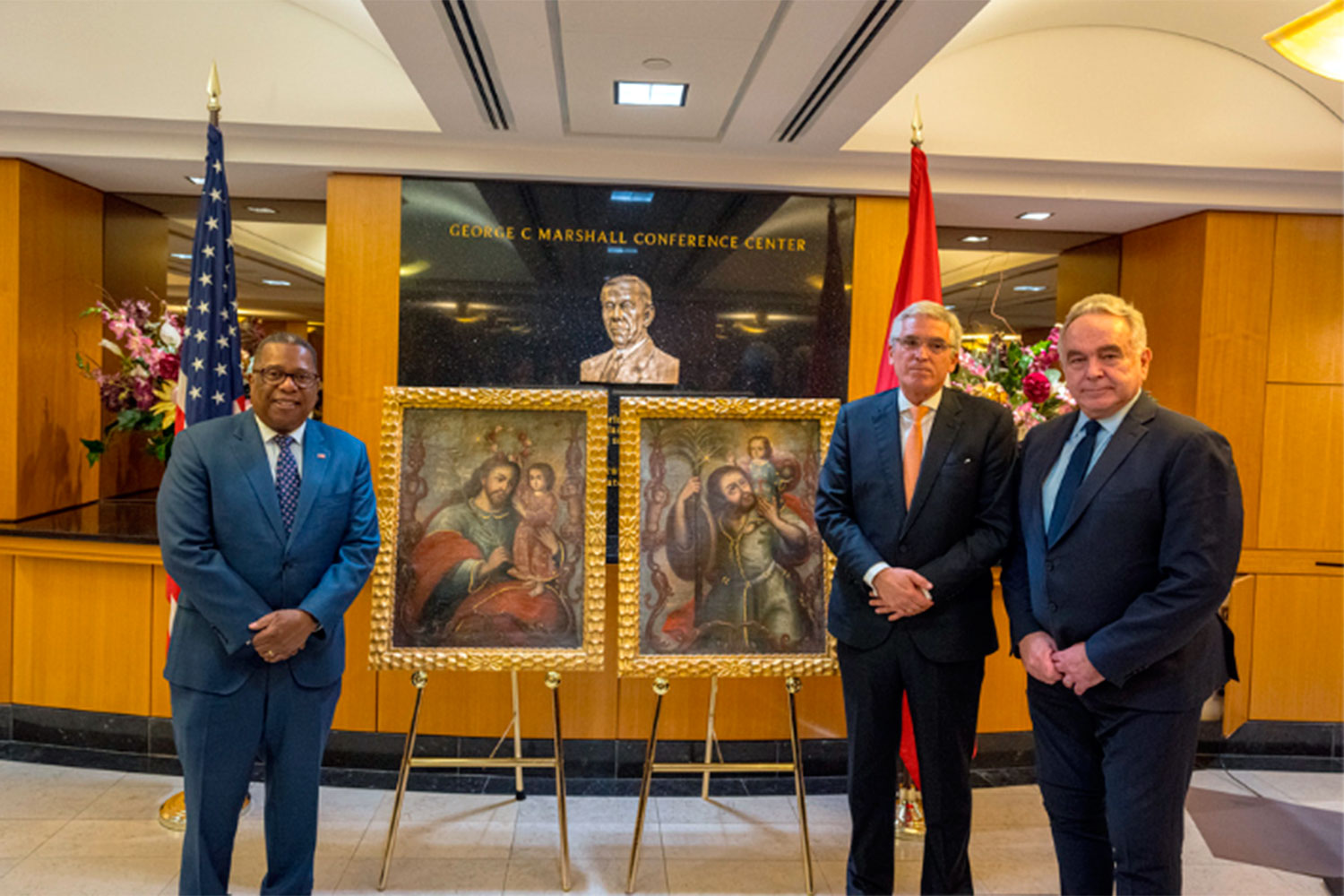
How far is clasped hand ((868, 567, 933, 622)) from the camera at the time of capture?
2.71 metres

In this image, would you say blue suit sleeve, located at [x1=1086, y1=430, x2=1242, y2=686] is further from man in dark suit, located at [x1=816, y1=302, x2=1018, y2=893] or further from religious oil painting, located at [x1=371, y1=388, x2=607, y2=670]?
religious oil painting, located at [x1=371, y1=388, x2=607, y2=670]

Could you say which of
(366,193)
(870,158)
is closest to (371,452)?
(366,193)

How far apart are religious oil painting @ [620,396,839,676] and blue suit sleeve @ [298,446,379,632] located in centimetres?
90

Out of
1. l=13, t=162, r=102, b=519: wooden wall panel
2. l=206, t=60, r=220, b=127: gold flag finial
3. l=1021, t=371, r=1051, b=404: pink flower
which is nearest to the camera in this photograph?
l=206, t=60, r=220, b=127: gold flag finial

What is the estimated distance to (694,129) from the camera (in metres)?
4.02

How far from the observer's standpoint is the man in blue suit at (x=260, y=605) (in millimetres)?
2559

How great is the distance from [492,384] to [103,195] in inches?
103

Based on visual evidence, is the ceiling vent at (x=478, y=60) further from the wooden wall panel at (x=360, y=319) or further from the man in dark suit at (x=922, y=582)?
the man in dark suit at (x=922, y=582)

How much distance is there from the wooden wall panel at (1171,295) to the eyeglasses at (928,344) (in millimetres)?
2720

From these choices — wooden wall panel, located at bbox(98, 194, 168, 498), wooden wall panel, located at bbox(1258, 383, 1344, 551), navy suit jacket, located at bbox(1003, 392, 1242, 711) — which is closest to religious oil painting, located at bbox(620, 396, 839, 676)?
navy suit jacket, located at bbox(1003, 392, 1242, 711)

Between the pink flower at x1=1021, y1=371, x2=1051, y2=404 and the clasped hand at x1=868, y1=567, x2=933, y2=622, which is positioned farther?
the pink flower at x1=1021, y1=371, x2=1051, y2=404

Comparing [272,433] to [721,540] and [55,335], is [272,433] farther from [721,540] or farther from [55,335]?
[55,335]

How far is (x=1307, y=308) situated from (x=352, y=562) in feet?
16.3

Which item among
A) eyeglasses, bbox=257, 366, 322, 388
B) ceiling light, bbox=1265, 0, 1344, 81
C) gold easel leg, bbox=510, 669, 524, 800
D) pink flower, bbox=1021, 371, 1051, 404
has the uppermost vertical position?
ceiling light, bbox=1265, 0, 1344, 81
